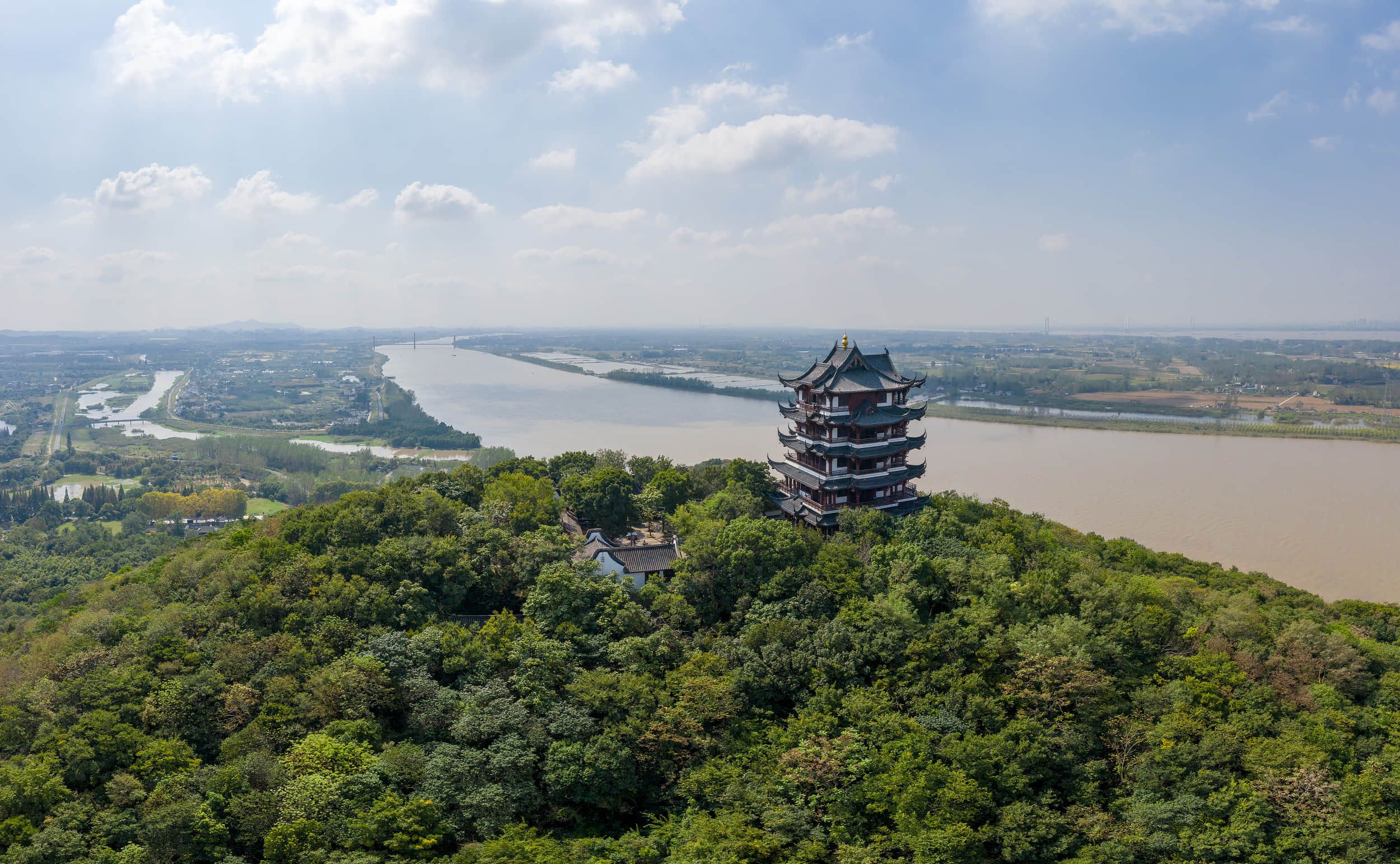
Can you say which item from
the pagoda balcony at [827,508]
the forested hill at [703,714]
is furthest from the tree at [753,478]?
the forested hill at [703,714]

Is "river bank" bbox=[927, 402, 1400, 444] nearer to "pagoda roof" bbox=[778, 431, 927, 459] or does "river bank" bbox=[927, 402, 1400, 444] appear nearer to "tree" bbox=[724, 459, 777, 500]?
"tree" bbox=[724, 459, 777, 500]

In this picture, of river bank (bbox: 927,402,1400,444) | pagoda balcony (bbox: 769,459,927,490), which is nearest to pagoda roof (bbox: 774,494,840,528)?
pagoda balcony (bbox: 769,459,927,490)

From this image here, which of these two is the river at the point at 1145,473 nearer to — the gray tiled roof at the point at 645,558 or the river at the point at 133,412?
the gray tiled roof at the point at 645,558

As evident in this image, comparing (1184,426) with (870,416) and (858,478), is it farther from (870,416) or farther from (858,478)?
(858,478)

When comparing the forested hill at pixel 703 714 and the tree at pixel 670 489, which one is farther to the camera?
→ the tree at pixel 670 489

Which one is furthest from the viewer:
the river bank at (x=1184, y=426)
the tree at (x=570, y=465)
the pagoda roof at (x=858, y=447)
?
the river bank at (x=1184, y=426)

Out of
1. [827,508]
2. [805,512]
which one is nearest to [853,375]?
[827,508]

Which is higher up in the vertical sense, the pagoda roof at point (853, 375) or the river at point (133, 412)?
the pagoda roof at point (853, 375)
